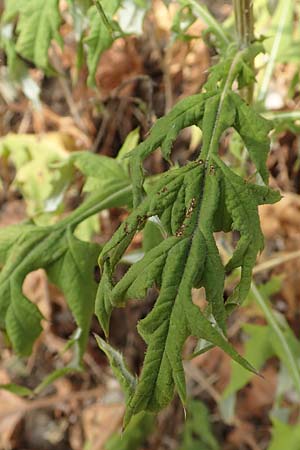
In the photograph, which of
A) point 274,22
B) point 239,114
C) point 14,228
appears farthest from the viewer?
point 274,22

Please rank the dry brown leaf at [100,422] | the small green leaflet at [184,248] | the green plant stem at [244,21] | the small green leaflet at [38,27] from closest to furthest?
the small green leaflet at [184,248] → the green plant stem at [244,21] → the small green leaflet at [38,27] → the dry brown leaf at [100,422]

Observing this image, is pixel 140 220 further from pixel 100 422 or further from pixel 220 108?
pixel 100 422

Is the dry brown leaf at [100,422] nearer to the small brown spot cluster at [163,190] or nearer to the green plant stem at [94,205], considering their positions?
the green plant stem at [94,205]

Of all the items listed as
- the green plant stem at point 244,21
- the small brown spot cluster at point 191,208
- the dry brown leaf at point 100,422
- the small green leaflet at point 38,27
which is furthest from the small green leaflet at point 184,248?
the dry brown leaf at point 100,422

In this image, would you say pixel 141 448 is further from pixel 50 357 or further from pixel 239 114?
pixel 239 114

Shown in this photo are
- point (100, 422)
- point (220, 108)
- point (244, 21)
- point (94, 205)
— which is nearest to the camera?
point (220, 108)

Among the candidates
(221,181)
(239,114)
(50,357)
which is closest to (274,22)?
(239,114)

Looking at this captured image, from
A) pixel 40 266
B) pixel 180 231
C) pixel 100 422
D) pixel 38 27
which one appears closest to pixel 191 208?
pixel 180 231

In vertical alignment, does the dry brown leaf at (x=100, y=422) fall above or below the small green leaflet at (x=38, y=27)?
below
